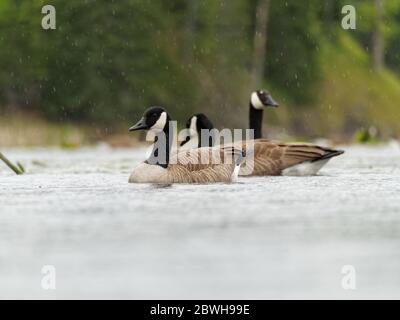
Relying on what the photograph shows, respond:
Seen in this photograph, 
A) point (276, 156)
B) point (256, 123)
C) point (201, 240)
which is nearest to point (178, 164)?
point (276, 156)

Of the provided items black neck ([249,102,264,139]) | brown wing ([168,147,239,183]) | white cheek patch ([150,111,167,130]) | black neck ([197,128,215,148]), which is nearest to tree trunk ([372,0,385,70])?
black neck ([249,102,264,139])

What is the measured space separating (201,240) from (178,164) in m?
6.68

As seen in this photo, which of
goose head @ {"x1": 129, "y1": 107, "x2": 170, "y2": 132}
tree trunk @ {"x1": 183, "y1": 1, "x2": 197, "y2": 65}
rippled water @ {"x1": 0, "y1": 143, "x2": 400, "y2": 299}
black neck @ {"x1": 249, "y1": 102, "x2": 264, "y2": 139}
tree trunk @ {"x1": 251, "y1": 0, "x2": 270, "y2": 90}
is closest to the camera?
rippled water @ {"x1": 0, "y1": 143, "x2": 400, "y2": 299}

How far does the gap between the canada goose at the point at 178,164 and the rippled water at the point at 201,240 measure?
45cm

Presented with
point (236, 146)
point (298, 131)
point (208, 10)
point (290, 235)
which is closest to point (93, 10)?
point (208, 10)

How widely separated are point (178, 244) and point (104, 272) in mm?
1394

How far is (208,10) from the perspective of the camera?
57.7 m

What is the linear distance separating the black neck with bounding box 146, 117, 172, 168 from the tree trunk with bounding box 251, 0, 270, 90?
43.9 m

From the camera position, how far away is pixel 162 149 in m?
16.0

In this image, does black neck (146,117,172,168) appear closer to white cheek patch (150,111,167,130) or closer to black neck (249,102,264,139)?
white cheek patch (150,111,167,130)

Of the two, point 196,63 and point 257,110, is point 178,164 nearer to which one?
point 257,110

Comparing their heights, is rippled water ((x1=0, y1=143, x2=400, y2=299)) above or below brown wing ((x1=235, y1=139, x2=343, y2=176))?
above

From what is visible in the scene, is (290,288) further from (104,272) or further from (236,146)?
(236,146)

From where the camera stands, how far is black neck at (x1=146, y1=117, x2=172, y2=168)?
624 inches
